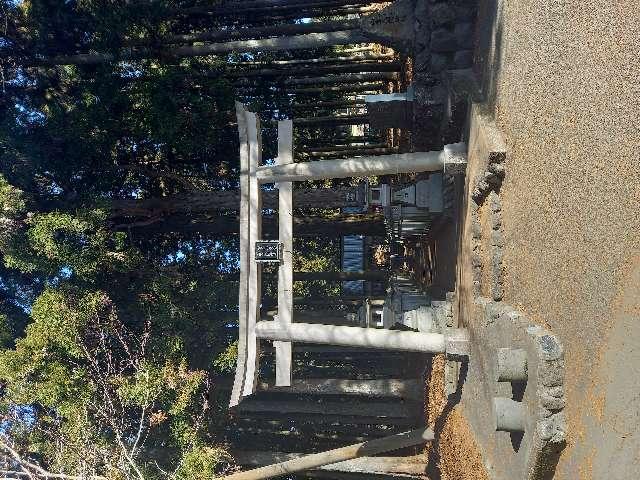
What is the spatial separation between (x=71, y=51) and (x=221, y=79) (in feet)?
12.0

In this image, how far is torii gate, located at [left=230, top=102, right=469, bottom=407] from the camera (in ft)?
30.7

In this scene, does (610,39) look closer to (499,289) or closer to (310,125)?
(499,289)

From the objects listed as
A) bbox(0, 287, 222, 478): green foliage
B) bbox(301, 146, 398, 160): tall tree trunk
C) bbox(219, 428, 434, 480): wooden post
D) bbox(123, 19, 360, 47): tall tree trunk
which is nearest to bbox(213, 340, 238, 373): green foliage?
bbox(0, 287, 222, 478): green foliage

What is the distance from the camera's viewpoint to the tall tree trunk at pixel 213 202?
42.2ft

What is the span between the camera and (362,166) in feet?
31.5

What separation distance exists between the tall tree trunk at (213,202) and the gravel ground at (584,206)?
5500 millimetres

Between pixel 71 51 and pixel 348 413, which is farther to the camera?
pixel 348 413

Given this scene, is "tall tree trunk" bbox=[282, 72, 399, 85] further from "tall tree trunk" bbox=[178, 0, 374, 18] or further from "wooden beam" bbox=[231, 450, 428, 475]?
"wooden beam" bbox=[231, 450, 428, 475]

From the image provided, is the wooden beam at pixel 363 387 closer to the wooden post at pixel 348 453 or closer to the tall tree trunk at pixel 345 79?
the wooden post at pixel 348 453

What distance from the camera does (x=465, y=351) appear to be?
363 inches

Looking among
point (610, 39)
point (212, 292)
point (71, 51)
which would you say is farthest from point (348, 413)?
point (610, 39)

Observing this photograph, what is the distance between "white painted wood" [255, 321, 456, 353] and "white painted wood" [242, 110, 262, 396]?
0.71 ft

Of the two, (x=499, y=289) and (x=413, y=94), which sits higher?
(x=413, y=94)

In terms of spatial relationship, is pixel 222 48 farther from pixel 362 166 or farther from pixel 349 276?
pixel 349 276
